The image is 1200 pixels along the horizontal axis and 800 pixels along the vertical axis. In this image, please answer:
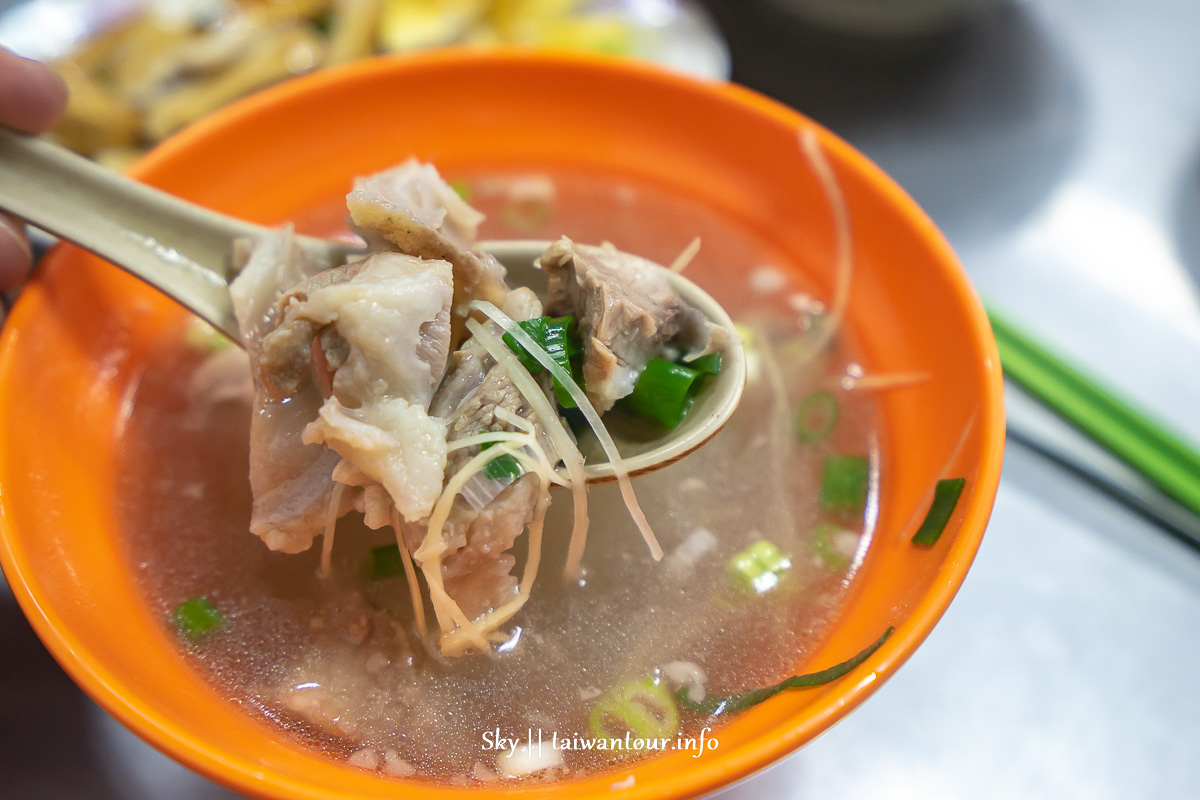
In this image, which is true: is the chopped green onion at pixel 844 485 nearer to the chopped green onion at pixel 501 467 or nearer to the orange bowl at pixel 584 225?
the orange bowl at pixel 584 225

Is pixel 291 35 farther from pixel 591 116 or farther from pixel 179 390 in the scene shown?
pixel 179 390

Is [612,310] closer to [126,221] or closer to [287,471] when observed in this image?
[287,471]

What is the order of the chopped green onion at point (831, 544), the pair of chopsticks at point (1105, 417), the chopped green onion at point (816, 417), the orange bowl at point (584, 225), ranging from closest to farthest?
1. the orange bowl at point (584, 225)
2. the chopped green onion at point (831, 544)
3. the chopped green onion at point (816, 417)
4. the pair of chopsticks at point (1105, 417)

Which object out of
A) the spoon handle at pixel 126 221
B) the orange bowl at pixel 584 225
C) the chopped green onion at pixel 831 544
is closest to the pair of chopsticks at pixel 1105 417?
the orange bowl at pixel 584 225

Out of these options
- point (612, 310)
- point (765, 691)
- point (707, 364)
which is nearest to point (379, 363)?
point (612, 310)

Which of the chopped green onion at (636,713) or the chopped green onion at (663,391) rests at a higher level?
the chopped green onion at (663,391)

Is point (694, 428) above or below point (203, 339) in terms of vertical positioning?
above

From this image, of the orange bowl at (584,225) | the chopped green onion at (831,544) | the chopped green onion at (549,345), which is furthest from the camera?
the chopped green onion at (831,544)

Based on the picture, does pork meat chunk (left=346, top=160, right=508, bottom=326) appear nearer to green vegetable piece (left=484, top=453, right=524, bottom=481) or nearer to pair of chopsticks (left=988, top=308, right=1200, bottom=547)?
green vegetable piece (left=484, top=453, right=524, bottom=481)
